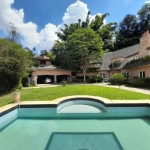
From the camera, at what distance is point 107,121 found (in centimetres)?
728

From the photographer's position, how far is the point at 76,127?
6.45m

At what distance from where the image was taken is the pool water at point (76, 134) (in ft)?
15.3

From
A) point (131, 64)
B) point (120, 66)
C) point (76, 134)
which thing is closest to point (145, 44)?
point (131, 64)

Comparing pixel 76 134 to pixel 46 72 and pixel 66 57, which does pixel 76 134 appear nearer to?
pixel 46 72

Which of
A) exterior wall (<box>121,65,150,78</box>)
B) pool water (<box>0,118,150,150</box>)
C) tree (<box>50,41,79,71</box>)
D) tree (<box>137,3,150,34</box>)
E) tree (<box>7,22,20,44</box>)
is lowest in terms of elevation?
pool water (<box>0,118,150,150</box>)

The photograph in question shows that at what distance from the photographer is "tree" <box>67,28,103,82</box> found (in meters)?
26.2

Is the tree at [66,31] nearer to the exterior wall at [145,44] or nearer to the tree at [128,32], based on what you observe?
the tree at [128,32]

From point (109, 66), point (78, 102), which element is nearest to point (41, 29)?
point (109, 66)

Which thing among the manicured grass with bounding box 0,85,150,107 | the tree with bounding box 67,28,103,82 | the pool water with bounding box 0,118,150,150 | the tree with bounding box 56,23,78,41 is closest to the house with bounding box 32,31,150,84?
the tree with bounding box 67,28,103,82

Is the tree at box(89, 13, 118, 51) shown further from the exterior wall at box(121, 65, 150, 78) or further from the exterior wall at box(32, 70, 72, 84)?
the exterior wall at box(121, 65, 150, 78)

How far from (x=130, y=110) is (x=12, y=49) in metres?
13.8

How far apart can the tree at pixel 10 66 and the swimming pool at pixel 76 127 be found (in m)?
6.31

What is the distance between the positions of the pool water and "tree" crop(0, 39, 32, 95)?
7413 mm

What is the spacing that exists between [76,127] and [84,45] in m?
21.3
